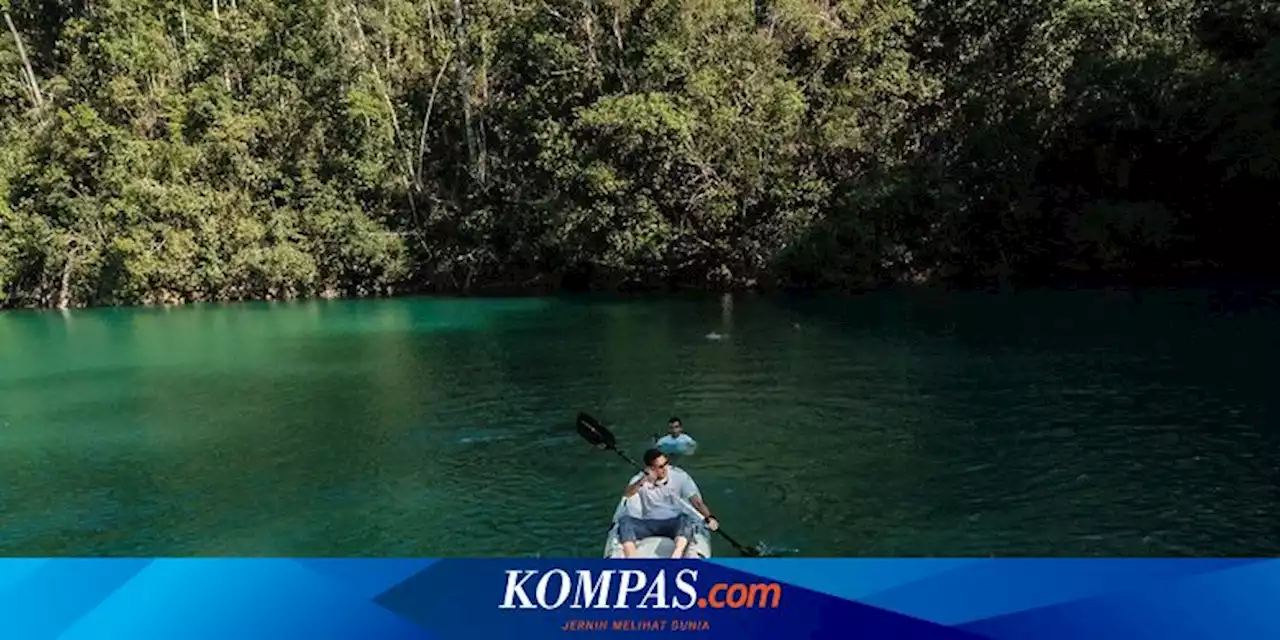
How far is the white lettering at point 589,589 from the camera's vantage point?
7521 mm

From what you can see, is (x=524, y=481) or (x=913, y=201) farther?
(x=913, y=201)

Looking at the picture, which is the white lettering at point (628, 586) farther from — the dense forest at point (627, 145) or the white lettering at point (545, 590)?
the dense forest at point (627, 145)

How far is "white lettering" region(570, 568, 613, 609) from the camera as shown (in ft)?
24.7

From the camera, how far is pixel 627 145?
4522 cm

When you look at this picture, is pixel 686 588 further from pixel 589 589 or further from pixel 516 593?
pixel 516 593

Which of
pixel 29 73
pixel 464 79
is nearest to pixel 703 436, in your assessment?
pixel 464 79

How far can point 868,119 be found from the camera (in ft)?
150

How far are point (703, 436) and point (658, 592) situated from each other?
12.0 meters

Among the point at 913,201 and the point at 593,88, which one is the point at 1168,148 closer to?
the point at 913,201

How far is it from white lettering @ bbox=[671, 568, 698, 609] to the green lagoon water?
20.1ft

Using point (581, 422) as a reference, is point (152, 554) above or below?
below

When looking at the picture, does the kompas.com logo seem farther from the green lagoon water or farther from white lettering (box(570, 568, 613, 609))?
the green lagoon water

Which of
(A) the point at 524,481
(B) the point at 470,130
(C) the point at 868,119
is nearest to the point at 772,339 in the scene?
(A) the point at 524,481

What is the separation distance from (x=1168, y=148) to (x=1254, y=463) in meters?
30.3
